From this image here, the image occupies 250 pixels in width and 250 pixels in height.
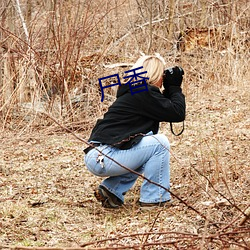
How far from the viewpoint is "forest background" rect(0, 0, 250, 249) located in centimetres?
374

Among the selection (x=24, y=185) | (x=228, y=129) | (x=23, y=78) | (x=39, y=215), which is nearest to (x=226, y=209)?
(x=39, y=215)

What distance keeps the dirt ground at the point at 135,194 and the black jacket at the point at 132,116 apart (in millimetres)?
431

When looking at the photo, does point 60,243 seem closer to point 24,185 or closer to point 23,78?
point 24,185

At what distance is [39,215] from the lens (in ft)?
13.5

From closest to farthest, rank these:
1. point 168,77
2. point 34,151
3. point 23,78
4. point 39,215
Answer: point 39,215 → point 168,77 → point 34,151 → point 23,78

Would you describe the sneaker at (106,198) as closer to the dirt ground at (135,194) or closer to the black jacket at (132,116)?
the dirt ground at (135,194)

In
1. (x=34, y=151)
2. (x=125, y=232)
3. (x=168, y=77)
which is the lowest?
(x=34, y=151)

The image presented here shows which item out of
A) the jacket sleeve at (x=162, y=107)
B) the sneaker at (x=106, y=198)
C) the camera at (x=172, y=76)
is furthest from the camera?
the camera at (x=172, y=76)

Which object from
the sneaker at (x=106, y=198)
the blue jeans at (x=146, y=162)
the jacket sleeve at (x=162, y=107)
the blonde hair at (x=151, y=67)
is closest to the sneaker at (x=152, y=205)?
the blue jeans at (x=146, y=162)

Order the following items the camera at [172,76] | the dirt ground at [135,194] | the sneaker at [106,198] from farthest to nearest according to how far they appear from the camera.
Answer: the camera at [172,76] < the sneaker at [106,198] < the dirt ground at [135,194]

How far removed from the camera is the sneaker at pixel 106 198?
427cm

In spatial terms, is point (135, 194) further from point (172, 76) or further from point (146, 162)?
point (172, 76)

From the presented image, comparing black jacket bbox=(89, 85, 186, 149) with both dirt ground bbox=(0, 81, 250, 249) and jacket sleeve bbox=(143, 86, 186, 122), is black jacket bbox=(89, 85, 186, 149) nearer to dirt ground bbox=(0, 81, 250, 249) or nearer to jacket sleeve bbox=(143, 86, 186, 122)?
jacket sleeve bbox=(143, 86, 186, 122)

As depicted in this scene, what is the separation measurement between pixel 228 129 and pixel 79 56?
2.39m
